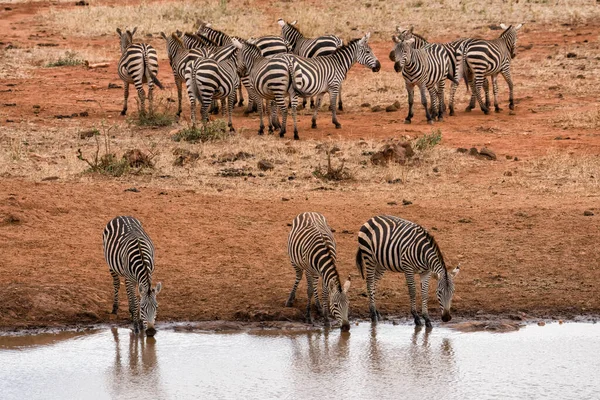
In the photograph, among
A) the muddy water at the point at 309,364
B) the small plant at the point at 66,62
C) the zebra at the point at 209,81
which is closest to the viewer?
the muddy water at the point at 309,364

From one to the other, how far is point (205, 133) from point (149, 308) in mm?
9127

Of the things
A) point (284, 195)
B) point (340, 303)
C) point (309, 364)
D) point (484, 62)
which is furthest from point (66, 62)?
point (309, 364)

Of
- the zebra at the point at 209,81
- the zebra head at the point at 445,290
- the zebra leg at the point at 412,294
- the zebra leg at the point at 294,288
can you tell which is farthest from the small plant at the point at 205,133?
the zebra head at the point at 445,290

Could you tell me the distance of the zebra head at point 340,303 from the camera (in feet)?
32.2

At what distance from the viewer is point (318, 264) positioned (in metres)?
10.2

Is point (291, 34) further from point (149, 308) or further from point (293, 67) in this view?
point (149, 308)

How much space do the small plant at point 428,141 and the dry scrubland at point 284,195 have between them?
6 centimetres

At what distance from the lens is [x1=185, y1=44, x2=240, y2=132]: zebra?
1970 cm

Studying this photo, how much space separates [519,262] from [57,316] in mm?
5447

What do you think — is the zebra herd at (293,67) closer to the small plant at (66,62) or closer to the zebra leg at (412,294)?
the small plant at (66,62)

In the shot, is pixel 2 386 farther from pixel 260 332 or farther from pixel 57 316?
pixel 260 332

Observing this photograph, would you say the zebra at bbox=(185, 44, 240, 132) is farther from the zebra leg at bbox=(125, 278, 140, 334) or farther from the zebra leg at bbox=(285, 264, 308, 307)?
the zebra leg at bbox=(125, 278, 140, 334)

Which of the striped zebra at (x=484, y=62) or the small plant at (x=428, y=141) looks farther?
the striped zebra at (x=484, y=62)

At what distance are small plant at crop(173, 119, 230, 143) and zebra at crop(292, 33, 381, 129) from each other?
161cm
